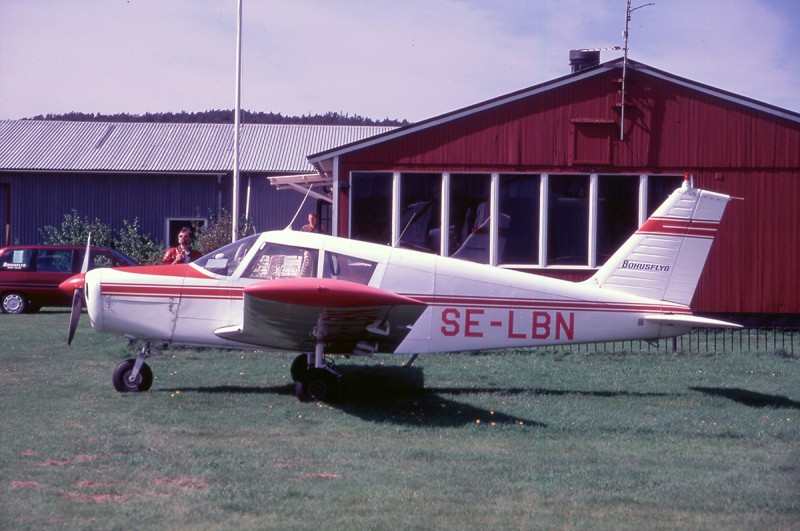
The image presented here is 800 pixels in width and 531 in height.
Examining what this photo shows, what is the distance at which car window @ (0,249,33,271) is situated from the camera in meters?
21.0

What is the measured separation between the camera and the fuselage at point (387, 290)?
29.0ft

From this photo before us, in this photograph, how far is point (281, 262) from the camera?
8.86m

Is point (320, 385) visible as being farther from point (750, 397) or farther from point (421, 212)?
point (421, 212)

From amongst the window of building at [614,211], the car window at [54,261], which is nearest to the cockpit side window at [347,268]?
the window of building at [614,211]

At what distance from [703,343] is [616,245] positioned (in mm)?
2369

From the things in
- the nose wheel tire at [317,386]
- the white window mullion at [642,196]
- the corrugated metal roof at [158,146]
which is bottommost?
the nose wheel tire at [317,386]

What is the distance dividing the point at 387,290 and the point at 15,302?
1500 centimetres

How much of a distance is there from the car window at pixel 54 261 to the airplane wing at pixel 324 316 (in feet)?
45.4

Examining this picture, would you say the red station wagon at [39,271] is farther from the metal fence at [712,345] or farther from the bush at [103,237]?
the metal fence at [712,345]

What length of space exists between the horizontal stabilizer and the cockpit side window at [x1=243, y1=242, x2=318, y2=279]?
12.1ft

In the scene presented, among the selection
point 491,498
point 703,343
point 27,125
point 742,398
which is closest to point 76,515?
point 491,498

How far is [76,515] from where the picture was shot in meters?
4.98

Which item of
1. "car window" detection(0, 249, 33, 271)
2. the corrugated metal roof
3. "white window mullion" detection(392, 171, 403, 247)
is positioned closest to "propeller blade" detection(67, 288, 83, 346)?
"white window mullion" detection(392, 171, 403, 247)

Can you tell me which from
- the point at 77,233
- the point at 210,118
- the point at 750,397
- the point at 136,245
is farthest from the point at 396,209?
the point at 210,118
